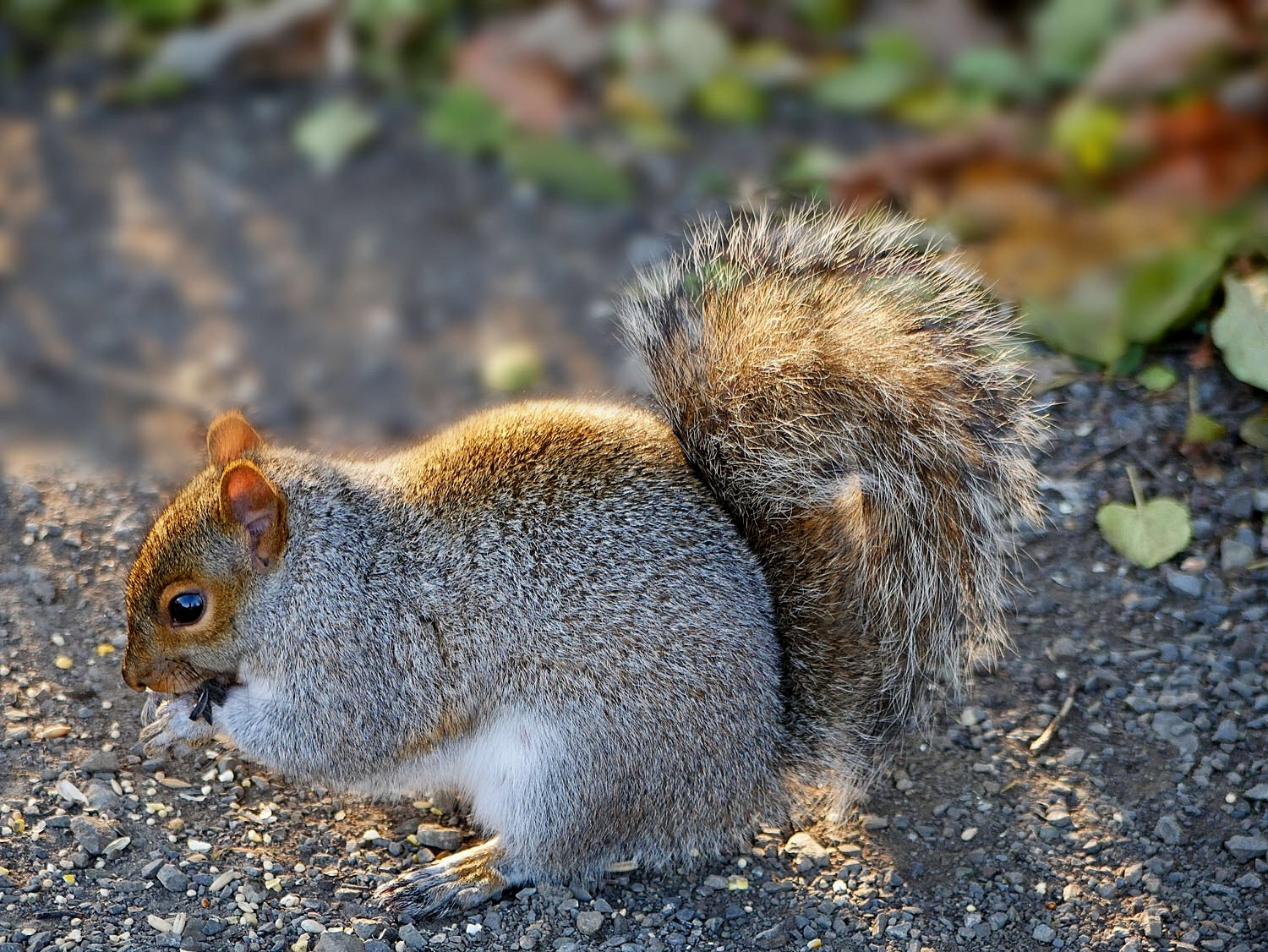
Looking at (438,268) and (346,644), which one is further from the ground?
(438,268)

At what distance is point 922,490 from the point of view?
2.64m

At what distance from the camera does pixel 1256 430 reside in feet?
11.4

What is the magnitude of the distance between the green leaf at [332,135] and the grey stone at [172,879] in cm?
281

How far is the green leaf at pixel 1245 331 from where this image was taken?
11.4 ft

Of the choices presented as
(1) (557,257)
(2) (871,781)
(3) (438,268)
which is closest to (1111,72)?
(1) (557,257)

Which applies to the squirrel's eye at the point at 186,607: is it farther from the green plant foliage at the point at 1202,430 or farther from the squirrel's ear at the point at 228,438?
the green plant foliage at the point at 1202,430

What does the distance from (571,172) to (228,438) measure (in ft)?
7.11

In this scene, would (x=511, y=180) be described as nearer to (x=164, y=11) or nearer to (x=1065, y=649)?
(x=164, y=11)

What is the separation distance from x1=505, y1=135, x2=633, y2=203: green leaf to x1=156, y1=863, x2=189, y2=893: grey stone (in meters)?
2.73

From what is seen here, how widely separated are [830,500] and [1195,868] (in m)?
0.94

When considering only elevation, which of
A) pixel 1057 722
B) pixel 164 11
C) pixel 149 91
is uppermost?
pixel 164 11

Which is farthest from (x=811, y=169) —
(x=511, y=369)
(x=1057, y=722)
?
(x=1057, y=722)

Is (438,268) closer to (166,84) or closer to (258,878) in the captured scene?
(166,84)

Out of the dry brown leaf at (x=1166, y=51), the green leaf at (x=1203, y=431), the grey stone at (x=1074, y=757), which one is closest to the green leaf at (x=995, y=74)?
the dry brown leaf at (x=1166, y=51)
